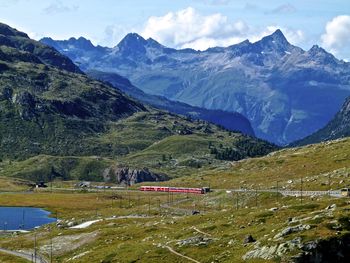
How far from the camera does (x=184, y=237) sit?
135 m

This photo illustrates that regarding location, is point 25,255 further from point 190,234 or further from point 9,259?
point 190,234

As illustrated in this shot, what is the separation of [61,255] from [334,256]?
7936cm

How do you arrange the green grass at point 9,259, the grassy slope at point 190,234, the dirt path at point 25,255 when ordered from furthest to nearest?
the green grass at point 9,259
the dirt path at point 25,255
the grassy slope at point 190,234

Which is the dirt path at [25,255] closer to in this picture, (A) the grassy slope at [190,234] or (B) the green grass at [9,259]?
(B) the green grass at [9,259]

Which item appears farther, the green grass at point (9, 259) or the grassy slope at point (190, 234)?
the green grass at point (9, 259)

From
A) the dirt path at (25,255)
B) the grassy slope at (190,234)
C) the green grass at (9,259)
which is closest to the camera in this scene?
the grassy slope at (190,234)

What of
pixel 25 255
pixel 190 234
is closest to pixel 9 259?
pixel 25 255

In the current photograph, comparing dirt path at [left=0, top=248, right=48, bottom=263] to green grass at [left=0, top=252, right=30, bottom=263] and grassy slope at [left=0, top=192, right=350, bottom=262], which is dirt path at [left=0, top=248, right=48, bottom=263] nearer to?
green grass at [left=0, top=252, right=30, bottom=263]

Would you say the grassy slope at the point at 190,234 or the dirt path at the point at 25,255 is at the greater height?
the grassy slope at the point at 190,234

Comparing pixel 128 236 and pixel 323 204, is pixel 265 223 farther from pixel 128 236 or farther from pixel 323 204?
pixel 128 236

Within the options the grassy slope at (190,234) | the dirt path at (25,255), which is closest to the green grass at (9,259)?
the dirt path at (25,255)

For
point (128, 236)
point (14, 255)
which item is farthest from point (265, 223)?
point (14, 255)

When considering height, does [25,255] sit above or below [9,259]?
above

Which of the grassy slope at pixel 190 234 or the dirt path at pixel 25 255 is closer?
the grassy slope at pixel 190 234
